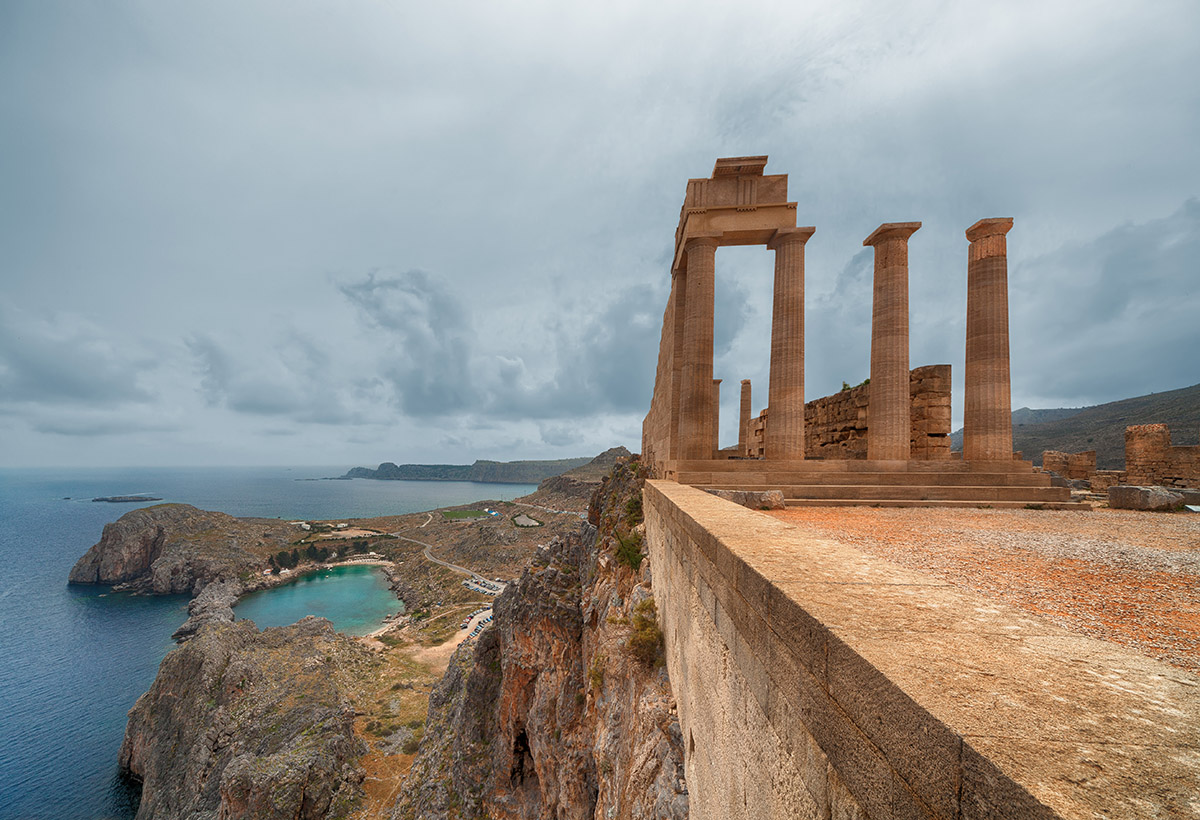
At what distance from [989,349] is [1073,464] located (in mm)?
15803

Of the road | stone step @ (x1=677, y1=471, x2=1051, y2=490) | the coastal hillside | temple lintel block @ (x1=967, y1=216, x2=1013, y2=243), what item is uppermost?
temple lintel block @ (x1=967, y1=216, x2=1013, y2=243)

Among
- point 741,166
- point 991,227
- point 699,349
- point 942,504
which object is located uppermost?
point 741,166

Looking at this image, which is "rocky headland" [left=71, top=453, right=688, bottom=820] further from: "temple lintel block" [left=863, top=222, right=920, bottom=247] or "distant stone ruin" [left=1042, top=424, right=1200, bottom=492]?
"distant stone ruin" [left=1042, top=424, right=1200, bottom=492]

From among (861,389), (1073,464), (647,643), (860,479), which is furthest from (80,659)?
(1073,464)

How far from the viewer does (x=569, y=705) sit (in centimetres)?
1529

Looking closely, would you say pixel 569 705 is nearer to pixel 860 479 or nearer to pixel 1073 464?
pixel 860 479

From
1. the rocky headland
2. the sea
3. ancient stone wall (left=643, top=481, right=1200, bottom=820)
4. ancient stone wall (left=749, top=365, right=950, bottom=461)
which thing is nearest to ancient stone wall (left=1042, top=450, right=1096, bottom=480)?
ancient stone wall (left=749, top=365, right=950, bottom=461)

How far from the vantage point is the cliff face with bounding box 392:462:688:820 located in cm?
698

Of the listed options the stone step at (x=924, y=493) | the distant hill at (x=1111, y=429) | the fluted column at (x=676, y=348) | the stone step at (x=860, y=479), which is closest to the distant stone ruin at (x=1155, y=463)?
the stone step at (x=860, y=479)

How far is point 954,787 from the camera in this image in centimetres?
127

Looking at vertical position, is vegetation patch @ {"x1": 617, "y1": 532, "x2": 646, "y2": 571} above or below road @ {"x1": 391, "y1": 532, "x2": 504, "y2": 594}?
above

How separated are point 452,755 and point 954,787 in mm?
28397

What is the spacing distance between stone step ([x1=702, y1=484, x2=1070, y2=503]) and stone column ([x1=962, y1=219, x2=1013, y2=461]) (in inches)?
83.6

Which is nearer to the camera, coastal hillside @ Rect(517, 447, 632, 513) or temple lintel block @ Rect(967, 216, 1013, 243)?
temple lintel block @ Rect(967, 216, 1013, 243)
